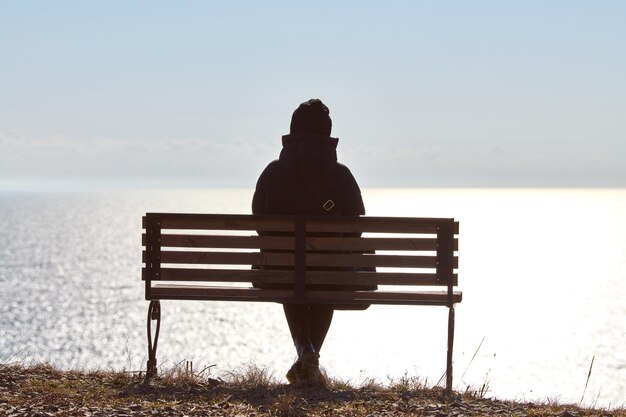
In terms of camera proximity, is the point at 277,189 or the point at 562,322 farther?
the point at 562,322

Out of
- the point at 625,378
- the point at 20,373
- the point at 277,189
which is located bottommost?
the point at 625,378

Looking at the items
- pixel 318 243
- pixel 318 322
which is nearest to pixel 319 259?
pixel 318 243

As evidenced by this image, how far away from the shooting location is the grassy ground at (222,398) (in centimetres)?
700

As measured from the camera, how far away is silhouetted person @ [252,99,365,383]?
884 cm

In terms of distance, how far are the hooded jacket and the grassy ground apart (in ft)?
4.94

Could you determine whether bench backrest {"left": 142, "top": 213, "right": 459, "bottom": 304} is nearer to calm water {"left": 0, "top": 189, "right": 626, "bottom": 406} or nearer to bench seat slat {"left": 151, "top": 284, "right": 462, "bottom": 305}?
bench seat slat {"left": 151, "top": 284, "right": 462, "bottom": 305}

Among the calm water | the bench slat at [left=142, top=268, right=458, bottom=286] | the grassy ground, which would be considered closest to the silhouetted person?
the bench slat at [left=142, top=268, right=458, bottom=286]

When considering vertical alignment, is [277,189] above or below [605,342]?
above

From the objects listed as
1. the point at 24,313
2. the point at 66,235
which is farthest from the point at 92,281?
the point at 66,235

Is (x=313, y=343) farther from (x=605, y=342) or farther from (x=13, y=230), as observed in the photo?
(x=13, y=230)

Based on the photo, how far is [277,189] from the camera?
29.3 ft

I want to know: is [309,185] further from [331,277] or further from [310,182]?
[331,277]

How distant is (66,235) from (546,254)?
80.7 m

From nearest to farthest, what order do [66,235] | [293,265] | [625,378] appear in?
[293,265], [625,378], [66,235]
